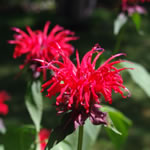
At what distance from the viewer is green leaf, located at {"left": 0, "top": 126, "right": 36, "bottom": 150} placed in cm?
110

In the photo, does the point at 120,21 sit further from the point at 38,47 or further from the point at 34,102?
the point at 34,102

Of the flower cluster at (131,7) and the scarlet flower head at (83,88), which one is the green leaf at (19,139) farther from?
the flower cluster at (131,7)

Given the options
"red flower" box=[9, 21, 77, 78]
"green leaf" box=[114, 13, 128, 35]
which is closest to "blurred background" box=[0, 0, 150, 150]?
"green leaf" box=[114, 13, 128, 35]

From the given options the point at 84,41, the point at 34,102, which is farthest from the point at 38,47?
the point at 84,41

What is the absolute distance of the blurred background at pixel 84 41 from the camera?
11.0ft

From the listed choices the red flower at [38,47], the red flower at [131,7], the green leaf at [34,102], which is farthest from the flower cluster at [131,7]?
the green leaf at [34,102]

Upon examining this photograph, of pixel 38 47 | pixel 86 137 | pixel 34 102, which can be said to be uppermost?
pixel 38 47

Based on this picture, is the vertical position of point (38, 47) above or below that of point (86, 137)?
above

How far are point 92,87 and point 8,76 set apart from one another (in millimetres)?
3873

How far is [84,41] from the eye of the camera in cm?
591

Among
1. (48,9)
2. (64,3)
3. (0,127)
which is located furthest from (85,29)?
(0,127)

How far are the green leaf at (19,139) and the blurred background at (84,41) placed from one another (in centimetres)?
40

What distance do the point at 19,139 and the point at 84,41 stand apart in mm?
4882

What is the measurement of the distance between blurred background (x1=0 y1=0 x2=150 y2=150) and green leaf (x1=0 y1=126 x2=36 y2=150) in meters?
0.40
